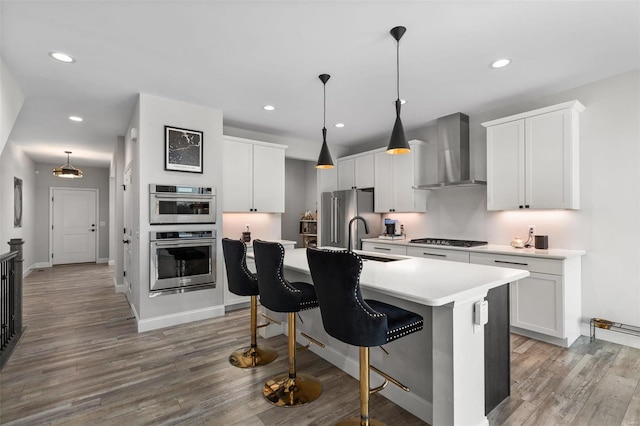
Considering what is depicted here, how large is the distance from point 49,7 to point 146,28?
0.58 metres

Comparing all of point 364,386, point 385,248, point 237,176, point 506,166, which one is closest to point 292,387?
point 364,386

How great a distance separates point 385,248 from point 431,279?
116 inches

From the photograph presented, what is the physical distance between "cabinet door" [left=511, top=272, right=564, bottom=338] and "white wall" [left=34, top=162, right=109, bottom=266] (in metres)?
9.88

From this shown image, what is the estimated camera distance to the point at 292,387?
7.46 ft

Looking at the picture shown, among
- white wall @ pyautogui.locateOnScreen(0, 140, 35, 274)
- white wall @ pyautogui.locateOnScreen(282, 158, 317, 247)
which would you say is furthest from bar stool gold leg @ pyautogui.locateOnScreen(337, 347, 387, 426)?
white wall @ pyautogui.locateOnScreen(0, 140, 35, 274)

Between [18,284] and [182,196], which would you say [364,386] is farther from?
[18,284]

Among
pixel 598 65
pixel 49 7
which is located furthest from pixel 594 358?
pixel 49 7

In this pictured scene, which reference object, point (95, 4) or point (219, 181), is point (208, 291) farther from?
point (95, 4)

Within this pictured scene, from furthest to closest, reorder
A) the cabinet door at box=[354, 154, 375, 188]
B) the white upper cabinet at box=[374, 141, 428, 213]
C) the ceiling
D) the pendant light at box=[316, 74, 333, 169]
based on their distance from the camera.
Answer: the cabinet door at box=[354, 154, 375, 188]
the white upper cabinet at box=[374, 141, 428, 213]
the pendant light at box=[316, 74, 333, 169]
the ceiling

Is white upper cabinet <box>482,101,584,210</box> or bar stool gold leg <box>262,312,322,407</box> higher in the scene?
white upper cabinet <box>482,101,584,210</box>

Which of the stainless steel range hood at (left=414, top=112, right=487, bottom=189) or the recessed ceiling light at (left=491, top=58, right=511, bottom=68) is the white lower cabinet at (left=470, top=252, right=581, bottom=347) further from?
the recessed ceiling light at (left=491, top=58, right=511, bottom=68)

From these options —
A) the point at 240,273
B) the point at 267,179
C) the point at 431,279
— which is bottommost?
the point at 240,273

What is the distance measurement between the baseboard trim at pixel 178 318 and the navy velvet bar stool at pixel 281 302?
1904 mm

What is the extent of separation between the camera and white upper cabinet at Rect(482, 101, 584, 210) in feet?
10.8
